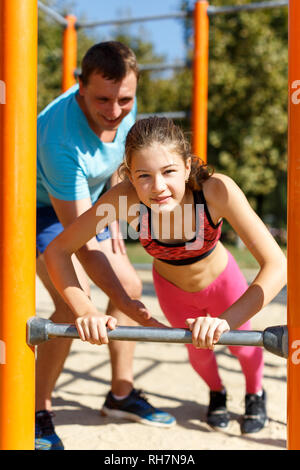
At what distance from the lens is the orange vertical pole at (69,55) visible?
3672 millimetres

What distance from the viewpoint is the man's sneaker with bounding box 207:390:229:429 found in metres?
2.42

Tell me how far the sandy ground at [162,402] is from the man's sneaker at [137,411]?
0.03m

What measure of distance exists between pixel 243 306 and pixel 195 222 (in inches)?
19.9

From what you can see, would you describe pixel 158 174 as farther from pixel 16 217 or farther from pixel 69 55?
pixel 69 55

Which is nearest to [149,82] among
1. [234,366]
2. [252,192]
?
[252,192]

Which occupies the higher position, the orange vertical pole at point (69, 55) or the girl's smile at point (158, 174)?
the orange vertical pole at point (69, 55)

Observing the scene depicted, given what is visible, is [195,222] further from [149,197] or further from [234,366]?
[234,366]

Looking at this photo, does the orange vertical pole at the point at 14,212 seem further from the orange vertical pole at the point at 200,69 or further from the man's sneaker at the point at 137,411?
the orange vertical pole at the point at 200,69

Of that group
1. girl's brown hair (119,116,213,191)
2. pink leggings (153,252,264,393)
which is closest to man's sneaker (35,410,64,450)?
pink leggings (153,252,264,393)

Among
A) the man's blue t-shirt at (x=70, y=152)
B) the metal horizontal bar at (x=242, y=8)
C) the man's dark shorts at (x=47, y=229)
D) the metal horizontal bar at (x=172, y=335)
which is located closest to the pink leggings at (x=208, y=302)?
the man's dark shorts at (x=47, y=229)

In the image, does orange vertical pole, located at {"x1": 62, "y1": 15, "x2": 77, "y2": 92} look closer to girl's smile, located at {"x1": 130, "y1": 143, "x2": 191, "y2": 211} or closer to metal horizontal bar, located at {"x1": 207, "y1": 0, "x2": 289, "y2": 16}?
metal horizontal bar, located at {"x1": 207, "y1": 0, "x2": 289, "y2": 16}

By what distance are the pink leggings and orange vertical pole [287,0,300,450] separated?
3.39ft

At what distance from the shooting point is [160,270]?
225 cm

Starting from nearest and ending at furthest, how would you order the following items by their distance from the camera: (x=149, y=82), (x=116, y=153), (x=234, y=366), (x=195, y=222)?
(x=195, y=222), (x=116, y=153), (x=234, y=366), (x=149, y=82)
